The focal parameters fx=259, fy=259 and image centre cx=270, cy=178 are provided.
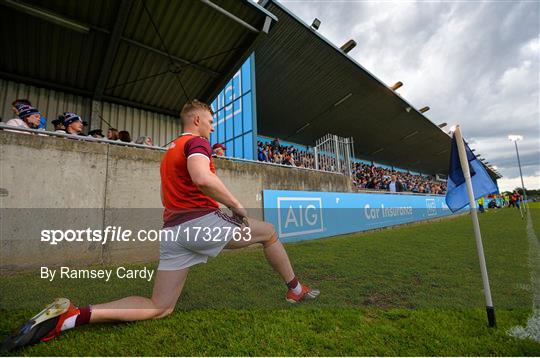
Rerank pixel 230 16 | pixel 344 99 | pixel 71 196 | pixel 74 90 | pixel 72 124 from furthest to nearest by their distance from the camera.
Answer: pixel 344 99 → pixel 74 90 → pixel 230 16 → pixel 72 124 → pixel 71 196

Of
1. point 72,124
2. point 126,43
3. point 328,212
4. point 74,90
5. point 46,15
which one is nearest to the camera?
point 72,124

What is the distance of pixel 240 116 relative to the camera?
1317cm

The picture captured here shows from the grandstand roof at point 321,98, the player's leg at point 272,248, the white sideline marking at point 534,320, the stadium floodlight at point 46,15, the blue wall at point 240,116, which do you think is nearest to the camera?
Answer: the white sideline marking at point 534,320

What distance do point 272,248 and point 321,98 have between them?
663 inches

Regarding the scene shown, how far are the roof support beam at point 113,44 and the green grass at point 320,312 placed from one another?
19.8ft

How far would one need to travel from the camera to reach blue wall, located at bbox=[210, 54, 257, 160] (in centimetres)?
1254

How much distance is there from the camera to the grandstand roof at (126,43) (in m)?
6.57

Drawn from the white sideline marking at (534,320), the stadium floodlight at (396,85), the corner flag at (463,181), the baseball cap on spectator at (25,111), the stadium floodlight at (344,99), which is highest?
the stadium floodlight at (396,85)

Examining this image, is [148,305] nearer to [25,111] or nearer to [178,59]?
[25,111]

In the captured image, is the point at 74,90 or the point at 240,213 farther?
the point at 74,90

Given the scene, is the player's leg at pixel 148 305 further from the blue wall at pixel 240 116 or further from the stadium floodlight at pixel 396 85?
the stadium floodlight at pixel 396 85

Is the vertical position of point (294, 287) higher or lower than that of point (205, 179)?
lower

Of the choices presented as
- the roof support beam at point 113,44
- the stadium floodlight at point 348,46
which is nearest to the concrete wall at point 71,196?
the roof support beam at point 113,44

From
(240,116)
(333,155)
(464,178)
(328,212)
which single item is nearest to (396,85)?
(333,155)
